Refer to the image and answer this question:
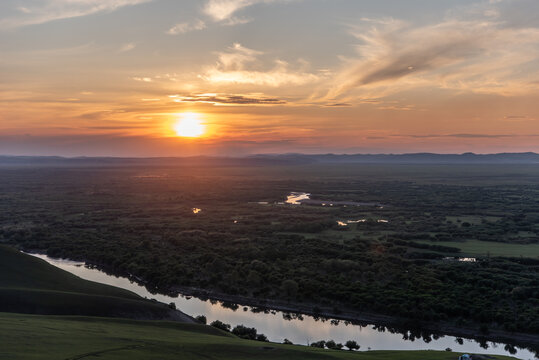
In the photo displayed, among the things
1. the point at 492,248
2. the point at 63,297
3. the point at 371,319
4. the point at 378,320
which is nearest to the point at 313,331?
the point at 371,319

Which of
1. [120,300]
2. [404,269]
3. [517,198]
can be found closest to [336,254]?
[404,269]

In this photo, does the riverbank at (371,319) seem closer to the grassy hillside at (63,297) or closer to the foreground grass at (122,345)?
the grassy hillside at (63,297)

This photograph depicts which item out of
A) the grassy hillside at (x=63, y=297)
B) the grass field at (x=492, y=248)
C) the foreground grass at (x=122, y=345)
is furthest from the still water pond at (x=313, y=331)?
the grass field at (x=492, y=248)

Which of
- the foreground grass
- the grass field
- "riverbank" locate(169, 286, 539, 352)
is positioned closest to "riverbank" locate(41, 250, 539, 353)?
"riverbank" locate(169, 286, 539, 352)

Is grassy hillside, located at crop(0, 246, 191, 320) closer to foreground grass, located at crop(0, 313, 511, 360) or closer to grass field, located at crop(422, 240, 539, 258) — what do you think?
foreground grass, located at crop(0, 313, 511, 360)

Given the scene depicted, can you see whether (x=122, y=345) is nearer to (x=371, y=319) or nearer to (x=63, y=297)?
(x=63, y=297)

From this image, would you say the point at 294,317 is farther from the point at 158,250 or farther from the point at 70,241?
the point at 70,241
